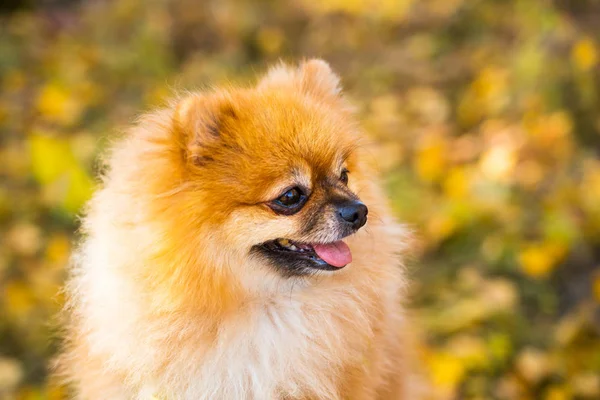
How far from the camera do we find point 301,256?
7.20 feet

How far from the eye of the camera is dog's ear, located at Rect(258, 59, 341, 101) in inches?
96.3

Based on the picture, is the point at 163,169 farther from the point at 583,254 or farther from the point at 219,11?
the point at 219,11

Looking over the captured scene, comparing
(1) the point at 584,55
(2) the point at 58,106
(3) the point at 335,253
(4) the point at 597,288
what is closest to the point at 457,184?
(4) the point at 597,288

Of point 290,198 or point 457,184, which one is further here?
A: point 457,184

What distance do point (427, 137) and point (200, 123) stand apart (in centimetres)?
303

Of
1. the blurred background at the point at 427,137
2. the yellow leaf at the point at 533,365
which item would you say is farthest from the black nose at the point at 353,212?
the yellow leaf at the point at 533,365

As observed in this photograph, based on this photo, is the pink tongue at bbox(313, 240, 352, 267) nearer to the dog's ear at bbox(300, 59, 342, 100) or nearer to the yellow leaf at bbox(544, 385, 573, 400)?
the dog's ear at bbox(300, 59, 342, 100)

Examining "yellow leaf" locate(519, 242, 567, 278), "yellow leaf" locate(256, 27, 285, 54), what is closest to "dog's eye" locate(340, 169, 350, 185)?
"yellow leaf" locate(519, 242, 567, 278)

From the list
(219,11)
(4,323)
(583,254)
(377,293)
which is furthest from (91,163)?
(583,254)

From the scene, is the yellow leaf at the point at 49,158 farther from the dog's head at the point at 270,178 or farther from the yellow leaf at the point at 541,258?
the yellow leaf at the point at 541,258

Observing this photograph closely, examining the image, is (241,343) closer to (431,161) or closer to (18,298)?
(18,298)

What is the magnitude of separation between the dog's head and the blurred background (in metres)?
0.72

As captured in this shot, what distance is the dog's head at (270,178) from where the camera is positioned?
6.75 feet

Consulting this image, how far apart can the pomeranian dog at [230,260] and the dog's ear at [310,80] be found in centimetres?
9
